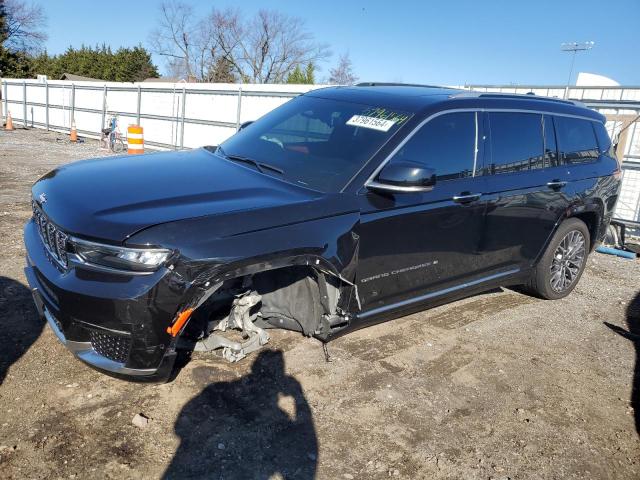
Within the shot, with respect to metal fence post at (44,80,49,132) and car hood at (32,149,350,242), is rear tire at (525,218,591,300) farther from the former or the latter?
metal fence post at (44,80,49,132)

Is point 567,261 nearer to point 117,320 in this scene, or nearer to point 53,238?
point 117,320

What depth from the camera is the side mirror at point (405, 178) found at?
3082 millimetres

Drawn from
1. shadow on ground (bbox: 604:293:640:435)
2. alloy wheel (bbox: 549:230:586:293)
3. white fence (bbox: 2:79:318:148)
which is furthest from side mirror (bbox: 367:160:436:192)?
white fence (bbox: 2:79:318:148)

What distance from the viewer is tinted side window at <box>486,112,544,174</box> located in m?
4.02

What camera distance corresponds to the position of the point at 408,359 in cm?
381

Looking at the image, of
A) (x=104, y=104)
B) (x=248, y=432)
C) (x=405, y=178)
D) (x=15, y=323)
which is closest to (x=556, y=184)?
(x=405, y=178)

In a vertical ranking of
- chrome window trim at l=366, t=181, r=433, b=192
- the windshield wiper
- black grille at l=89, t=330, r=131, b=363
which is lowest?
black grille at l=89, t=330, r=131, b=363

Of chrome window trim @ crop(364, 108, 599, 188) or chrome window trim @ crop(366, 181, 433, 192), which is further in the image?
chrome window trim @ crop(364, 108, 599, 188)

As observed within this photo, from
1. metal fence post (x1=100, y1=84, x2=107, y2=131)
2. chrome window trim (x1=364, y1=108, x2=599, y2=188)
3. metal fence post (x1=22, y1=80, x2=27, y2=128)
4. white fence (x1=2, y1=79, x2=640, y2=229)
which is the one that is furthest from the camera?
metal fence post (x1=22, y1=80, x2=27, y2=128)

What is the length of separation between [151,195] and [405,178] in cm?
150

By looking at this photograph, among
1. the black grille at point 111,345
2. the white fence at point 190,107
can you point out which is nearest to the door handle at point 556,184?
the black grille at point 111,345

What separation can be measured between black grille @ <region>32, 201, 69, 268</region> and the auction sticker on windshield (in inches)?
81.0

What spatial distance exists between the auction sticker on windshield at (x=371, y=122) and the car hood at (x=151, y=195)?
78cm

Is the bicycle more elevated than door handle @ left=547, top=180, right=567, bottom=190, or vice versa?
door handle @ left=547, top=180, right=567, bottom=190
